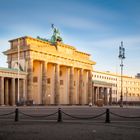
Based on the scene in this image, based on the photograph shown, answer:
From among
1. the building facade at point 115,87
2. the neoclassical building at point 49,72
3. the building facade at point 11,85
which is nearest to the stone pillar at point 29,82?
the neoclassical building at point 49,72

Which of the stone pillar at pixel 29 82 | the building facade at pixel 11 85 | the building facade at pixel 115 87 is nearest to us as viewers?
the building facade at pixel 11 85

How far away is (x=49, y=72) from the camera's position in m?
81.7

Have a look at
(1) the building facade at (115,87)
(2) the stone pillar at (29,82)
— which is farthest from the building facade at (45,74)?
(1) the building facade at (115,87)

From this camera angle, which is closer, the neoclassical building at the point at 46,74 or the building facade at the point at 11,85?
the building facade at the point at 11,85

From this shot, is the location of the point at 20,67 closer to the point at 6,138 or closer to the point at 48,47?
the point at 48,47

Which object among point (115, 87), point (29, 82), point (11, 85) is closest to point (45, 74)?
point (29, 82)

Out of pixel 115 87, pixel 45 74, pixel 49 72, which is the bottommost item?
pixel 115 87

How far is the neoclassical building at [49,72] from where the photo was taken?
229 feet

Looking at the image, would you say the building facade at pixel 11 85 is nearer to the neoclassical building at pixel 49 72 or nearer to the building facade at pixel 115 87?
the neoclassical building at pixel 49 72

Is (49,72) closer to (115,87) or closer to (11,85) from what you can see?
(11,85)

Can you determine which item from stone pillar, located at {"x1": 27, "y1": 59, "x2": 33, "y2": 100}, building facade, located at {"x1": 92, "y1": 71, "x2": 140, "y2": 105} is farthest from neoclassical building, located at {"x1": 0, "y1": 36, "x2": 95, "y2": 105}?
building facade, located at {"x1": 92, "y1": 71, "x2": 140, "y2": 105}

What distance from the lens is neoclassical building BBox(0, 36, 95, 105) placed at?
69.7 meters

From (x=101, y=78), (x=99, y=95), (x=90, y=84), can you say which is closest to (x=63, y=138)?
(x=90, y=84)

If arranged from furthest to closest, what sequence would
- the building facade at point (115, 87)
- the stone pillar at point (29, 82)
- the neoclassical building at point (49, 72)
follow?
the building facade at point (115, 87), the neoclassical building at point (49, 72), the stone pillar at point (29, 82)
